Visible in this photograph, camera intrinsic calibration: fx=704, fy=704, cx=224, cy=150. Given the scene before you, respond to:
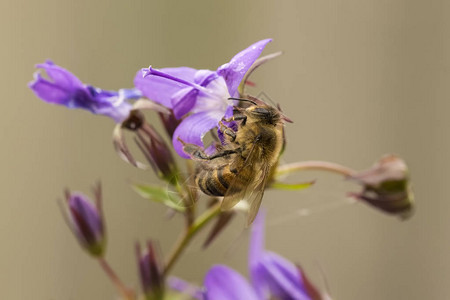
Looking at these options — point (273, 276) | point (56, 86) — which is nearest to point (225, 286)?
point (273, 276)

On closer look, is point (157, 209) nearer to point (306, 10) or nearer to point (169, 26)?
point (169, 26)

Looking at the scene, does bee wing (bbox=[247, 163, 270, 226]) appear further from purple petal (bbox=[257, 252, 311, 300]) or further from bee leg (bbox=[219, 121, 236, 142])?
purple petal (bbox=[257, 252, 311, 300])

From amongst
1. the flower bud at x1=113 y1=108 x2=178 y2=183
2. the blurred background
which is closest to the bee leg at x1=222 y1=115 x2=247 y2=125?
the flower bud at x1=113 y1=108 x2=178 y2=183

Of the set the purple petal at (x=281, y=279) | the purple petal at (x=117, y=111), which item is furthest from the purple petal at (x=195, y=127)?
the purple petal at (x=281, y=279)

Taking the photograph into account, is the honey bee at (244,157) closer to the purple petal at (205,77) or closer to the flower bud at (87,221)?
the purple petal at (205,77)

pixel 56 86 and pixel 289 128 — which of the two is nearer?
pixel 56 86

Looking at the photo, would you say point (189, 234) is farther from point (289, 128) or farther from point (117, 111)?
point (289, 128)

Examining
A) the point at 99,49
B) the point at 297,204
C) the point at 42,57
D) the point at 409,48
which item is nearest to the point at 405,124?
the point at 409,48
